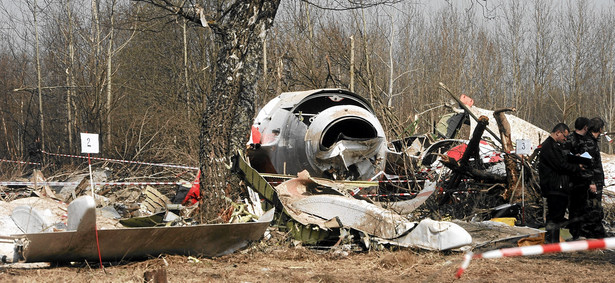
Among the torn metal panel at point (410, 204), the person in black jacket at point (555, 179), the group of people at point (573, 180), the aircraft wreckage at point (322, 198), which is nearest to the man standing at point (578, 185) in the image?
the group of people at point (573, 180)

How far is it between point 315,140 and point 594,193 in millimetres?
3959

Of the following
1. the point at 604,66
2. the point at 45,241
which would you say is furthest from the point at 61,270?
→ the point at 604,66

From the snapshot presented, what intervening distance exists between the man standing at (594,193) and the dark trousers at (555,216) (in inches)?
15.2

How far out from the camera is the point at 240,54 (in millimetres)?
8391

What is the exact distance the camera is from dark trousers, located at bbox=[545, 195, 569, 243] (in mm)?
7863

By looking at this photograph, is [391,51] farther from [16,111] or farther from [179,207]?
[179,207]

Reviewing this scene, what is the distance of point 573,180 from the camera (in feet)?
26.5

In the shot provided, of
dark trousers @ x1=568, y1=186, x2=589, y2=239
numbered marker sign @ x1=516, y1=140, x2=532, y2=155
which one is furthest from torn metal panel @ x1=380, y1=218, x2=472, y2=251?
numbered marker sign @ x1=516, y1=140, x2=532, y2=155

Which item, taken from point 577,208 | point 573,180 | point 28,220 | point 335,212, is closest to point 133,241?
point 28,220

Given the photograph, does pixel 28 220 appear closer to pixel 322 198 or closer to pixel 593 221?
pixel 322 198

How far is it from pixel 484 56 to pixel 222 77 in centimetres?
2461

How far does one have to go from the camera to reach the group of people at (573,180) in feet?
26.1

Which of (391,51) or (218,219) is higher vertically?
(391,51)

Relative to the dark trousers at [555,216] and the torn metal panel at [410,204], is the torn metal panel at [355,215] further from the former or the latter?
the dark trousers at [555,216]
